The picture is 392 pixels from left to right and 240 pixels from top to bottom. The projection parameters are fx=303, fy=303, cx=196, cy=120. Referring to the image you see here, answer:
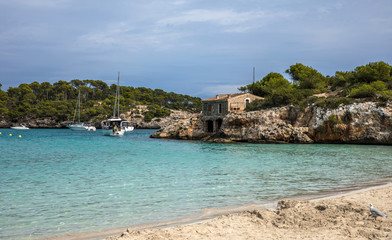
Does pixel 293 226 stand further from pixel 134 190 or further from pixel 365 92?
pixel 365 92

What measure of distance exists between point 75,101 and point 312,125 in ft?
277

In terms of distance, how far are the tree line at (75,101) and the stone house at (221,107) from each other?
54.8m

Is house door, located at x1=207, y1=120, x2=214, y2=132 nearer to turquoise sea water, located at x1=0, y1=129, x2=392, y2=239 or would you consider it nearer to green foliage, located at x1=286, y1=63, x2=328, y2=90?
green foliage, located at x1=286, y1=63, x2=328, y2=90

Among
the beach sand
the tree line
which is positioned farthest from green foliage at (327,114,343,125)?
the tree line

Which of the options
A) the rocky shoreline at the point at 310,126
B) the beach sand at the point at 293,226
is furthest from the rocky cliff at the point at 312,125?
the beach sand at the point at 293,226

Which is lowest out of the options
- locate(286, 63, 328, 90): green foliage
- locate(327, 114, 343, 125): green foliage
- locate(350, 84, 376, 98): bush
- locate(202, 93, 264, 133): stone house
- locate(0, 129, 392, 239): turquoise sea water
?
locate(0, 129, 392, 239): turquoise sea water

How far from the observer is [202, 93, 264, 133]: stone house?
4297 cm

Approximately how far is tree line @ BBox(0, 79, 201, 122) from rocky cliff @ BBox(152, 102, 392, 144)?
62905 millimetres

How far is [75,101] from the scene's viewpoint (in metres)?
99.9

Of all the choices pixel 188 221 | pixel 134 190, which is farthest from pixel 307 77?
pixel 188 221

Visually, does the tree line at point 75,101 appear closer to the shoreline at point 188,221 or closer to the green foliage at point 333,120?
the green foliage at point 333,120

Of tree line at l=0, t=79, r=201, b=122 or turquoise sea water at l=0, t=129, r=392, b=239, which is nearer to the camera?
turquoise sea water at l=0, t=129, r=392, b=239

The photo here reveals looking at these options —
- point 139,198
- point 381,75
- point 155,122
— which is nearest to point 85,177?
point 139,198

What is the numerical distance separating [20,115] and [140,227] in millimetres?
100585
